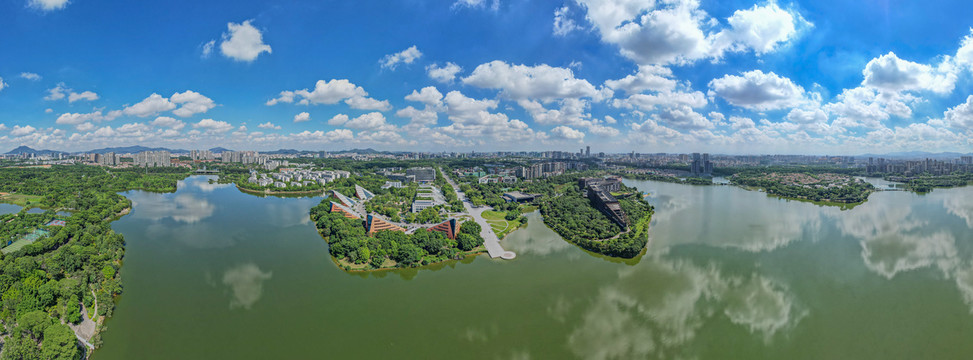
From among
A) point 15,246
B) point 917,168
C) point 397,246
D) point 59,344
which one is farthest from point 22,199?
point 917,168

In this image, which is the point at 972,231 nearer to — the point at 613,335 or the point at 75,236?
the point at 613,335

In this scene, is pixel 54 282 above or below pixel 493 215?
below

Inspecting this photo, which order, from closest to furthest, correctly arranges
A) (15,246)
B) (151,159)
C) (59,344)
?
(59,344)
(15,246)
(151,159)

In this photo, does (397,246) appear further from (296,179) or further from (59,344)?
(296,179)

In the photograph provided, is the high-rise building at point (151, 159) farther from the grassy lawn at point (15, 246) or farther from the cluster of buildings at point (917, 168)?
the cluster of buildings at point (917, 168)

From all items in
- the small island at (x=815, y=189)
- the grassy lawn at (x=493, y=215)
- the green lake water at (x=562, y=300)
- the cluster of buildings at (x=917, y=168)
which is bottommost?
the green lake water at (x=562, y=300)

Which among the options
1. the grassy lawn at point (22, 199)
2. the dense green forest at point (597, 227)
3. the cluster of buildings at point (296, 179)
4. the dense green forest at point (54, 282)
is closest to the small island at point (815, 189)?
the dense green forest at point (597, 227)

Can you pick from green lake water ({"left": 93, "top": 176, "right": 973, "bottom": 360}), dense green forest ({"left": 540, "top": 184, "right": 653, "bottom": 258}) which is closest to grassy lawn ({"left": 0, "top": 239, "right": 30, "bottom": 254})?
green lake water ({"left": 93, "top": 176, "right": 973, "bottom": 360})
